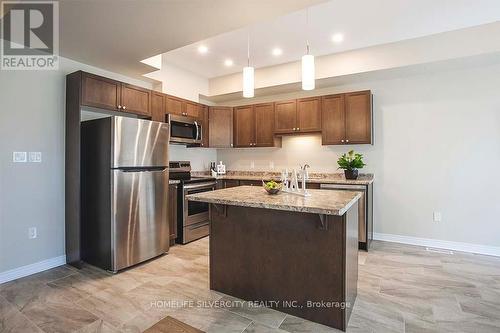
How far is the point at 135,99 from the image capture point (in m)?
3.62

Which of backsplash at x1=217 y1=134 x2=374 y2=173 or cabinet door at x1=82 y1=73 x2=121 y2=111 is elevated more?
cabinet door at x1=82 y1=73 x2=121 y2=111

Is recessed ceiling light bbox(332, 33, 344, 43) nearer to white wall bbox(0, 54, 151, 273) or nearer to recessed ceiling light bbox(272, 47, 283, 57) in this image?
recessed ceiling light bbox(272, 47, 283, 57)

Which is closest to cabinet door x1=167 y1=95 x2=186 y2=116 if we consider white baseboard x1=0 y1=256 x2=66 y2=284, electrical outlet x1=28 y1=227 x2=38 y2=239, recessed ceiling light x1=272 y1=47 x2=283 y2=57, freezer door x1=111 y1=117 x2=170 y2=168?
freezer door x1=111 y1=117 x2=170 y2=168

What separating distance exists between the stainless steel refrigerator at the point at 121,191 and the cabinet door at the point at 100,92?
262mm

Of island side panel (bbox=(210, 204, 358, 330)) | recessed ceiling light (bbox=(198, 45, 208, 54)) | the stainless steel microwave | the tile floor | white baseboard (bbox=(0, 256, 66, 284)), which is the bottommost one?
the tile floor

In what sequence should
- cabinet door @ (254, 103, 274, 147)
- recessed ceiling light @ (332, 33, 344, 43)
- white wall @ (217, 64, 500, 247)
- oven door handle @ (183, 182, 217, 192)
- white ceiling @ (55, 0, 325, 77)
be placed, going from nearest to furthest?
white ceiling @ (55, 0, 325, 77) < recessed ceiling light @ (332, 33, 344, 43) < white wall @ (217, 64, 500, 247) < oven door handle @ (183, 182, 217, 192) < cabinet door @ (254, 103, 274, 147)

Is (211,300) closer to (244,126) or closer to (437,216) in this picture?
(244,126)

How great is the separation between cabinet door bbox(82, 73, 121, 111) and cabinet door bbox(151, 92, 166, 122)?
0.54 metres

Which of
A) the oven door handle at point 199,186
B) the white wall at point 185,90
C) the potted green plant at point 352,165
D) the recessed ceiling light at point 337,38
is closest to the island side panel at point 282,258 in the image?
the oven door handle at point 199,186

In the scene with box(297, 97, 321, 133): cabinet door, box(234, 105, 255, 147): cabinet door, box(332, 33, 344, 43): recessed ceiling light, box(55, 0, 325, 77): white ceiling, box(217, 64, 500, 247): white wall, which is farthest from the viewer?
box(234, 105, 255, 147): cabinet door

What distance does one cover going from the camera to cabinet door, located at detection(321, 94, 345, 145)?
4141 millimetres

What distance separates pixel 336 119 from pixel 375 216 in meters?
1.66

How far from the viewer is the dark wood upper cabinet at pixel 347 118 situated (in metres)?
3.98

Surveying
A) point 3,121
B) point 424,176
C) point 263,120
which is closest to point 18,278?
point 3,121
